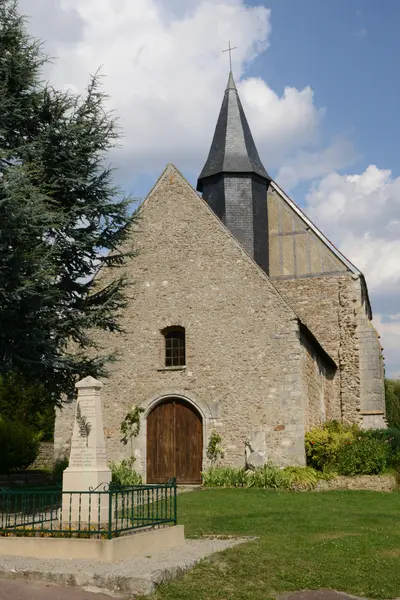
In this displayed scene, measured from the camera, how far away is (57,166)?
12.7 m

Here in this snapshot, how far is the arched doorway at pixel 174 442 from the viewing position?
54.3 feet

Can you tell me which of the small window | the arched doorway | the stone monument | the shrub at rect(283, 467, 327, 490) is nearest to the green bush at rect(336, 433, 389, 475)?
the shrub at rect(283, 467, 327, 490)

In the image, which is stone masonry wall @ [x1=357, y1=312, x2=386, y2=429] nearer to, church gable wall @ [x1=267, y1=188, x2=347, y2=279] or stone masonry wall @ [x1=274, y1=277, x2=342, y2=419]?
stone masonry wall @ [x1=274, y1=277, x2=342, y2=419]

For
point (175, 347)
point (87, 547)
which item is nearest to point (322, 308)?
point (175, 347)

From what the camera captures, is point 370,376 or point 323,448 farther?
point 370,376

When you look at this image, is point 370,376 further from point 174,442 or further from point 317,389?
point 174,442

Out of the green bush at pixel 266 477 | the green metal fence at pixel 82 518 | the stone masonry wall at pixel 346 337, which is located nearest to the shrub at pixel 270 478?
the green bush at pixel 266 477

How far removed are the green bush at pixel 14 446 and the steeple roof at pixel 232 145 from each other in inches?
379

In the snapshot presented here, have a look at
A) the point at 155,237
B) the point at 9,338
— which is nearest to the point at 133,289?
the point at 155,237

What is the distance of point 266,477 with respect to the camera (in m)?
15.0

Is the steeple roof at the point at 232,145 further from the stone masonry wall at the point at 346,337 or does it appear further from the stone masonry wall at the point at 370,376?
the stone masonry wall at the point at 370,376

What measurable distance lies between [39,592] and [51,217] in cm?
683

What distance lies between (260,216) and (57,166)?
9.56 meters

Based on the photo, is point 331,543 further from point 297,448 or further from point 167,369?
point 167,369
